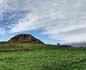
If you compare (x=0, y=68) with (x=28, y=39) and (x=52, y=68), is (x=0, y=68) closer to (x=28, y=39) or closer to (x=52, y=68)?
(x=52, y=68)

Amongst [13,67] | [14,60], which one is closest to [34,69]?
[13,67]

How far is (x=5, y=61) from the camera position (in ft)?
135

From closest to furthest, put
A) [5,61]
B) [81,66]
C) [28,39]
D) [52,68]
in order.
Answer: [52,68] → [81,66] → [5,61] → [28,39]

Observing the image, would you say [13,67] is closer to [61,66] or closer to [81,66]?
[61,66]

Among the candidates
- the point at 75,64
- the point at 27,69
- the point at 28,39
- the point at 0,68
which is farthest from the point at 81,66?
the point at 28,39

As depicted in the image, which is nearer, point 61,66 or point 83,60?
point 61,66

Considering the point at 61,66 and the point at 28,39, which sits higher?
the point at 28,39

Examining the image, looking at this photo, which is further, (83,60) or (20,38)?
(20,38)

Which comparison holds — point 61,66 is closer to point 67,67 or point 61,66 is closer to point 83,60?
point 67,67

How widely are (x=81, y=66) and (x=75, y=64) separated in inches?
77.2

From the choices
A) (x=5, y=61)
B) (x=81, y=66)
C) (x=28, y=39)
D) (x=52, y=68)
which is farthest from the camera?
(x=28, y=39)

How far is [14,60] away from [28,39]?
40895mm

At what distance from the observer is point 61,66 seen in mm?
35312

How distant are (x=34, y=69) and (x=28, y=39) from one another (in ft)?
164
